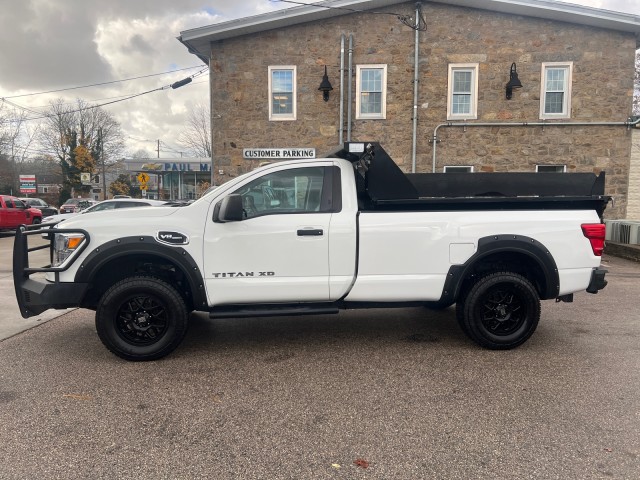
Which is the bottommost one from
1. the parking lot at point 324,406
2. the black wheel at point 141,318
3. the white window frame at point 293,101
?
the parking lot at point 324,406

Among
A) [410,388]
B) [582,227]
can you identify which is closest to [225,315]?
[410,388]

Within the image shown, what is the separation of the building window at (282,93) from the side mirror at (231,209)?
35.5 feet

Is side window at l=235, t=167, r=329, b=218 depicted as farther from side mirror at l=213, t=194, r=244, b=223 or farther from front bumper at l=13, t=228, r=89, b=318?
front bumper at l=13, t=228, r=89, b=318

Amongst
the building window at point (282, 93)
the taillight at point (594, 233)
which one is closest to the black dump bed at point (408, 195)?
the taillight at point (594, 233)

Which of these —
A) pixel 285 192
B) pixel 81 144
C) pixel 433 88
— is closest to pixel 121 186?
pixel 81 144

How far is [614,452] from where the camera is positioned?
2729 millimetres

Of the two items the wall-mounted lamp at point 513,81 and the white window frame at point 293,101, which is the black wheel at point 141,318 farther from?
the wall-mounted lamp at point 513,81

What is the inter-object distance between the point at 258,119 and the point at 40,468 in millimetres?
12772

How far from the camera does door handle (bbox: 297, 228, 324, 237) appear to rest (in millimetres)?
4215

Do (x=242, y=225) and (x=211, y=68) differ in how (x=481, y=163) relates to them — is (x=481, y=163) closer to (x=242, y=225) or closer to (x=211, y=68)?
(x=211, y=68)

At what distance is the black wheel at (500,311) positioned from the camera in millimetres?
4469

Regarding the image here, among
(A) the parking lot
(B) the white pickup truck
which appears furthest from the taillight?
(A) the parking lot

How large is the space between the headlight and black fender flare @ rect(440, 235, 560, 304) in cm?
355

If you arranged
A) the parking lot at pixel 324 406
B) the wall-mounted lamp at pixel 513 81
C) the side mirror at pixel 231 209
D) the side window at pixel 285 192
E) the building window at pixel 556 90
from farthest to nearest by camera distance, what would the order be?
the building window at pixel 556 90 → the wall-mounted lamp at pixel 513 81 → the side window at pixel 285 192 → the side mirror at pixel 231 209 → the parking lot at pixel 324 406
